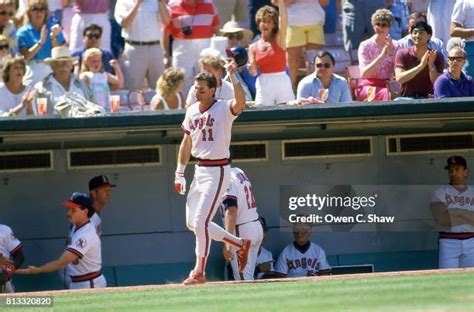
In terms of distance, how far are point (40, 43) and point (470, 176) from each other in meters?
4.74

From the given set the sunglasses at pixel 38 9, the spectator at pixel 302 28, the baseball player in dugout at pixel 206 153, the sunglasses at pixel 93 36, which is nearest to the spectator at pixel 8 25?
the sunglasses at pixel 38 9

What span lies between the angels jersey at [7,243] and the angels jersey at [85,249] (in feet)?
1.91

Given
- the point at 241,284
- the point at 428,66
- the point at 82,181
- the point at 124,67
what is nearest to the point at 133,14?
the point at 124,67

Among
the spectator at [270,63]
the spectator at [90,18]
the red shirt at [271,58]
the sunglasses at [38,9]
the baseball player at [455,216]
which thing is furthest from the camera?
the spectator at [90,18]

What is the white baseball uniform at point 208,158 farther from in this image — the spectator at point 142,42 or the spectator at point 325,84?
the spectator at point 142,42

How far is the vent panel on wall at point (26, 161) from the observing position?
45.6ft

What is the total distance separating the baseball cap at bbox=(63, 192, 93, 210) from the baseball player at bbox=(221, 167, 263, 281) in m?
1.24

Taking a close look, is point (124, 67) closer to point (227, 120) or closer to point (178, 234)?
point (178, 234)

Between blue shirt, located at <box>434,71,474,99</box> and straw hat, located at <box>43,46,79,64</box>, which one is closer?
blue shirt, located at <box>434,71,474,99</box>

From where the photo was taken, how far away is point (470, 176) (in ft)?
47.8

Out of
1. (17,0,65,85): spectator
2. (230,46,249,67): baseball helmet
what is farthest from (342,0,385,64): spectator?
(17,0,65,85): spectator

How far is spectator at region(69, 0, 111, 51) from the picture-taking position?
15789 mm

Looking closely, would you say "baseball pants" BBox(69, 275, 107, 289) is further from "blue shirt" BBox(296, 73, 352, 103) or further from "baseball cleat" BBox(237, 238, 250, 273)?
"blue shirt" BBox(296, 73, 352, 103)

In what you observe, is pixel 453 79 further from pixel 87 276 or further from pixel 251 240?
pixel 87 276
